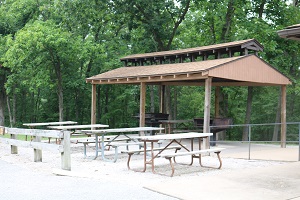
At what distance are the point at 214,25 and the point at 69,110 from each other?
43.0ft

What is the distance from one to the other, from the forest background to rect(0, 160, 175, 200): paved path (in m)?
13.2

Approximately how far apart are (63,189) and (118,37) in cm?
1987

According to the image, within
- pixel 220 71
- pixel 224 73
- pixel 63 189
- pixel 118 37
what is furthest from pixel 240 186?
pixel 118 37

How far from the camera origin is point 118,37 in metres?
25.2

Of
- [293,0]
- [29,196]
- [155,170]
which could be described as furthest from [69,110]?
[29,196]

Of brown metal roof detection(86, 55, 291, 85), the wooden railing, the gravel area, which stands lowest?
the gravel area

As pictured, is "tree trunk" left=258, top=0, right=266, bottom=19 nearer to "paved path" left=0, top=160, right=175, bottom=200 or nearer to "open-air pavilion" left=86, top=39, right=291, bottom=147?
"open-air pavilion" left=86, top=39, right=291, bottom=147

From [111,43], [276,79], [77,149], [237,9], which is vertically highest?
[237,9]

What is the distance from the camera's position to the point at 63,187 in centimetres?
643

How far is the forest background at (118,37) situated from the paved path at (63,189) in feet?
43.4

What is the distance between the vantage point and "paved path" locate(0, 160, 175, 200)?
5672 mm

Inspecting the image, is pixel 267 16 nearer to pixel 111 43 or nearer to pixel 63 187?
pixel 111 43

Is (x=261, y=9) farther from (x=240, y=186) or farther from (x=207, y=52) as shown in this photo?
(x=240, y=186)

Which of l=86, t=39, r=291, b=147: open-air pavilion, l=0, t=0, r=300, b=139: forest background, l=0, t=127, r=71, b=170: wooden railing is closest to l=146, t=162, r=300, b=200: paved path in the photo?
l=0, t=127, r=71, b=170: wooden railing
